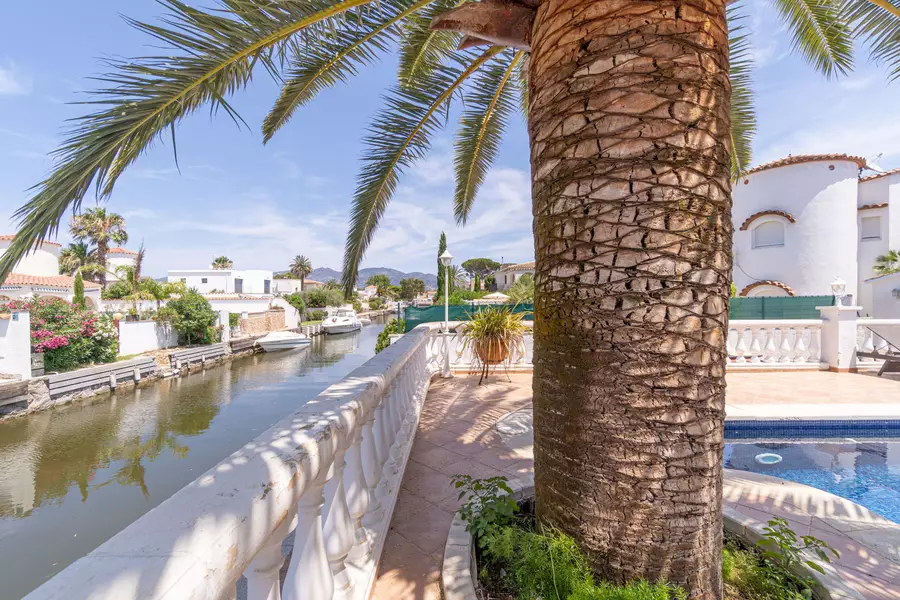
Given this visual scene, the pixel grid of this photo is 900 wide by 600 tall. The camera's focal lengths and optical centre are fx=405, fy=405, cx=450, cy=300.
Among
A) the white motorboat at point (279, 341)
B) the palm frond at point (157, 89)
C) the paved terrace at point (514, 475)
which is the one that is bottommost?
the white motorboat at point (279, 341)

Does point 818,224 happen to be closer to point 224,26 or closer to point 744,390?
point 744,390

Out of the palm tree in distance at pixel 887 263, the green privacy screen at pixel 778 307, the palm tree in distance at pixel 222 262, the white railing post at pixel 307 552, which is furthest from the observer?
the palm tree in distance at pixel 222 262

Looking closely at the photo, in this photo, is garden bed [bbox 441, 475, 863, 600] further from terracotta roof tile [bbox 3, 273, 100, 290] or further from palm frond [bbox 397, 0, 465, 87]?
terracotta roof tile [bbox 3, 273, 100, 290]

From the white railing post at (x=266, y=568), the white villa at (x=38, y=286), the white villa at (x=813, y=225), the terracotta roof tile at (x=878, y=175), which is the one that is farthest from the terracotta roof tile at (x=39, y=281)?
the terracotta roof tile at (x=878, y=175)

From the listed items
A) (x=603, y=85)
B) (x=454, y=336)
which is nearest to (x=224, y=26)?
(x=603, y=85)

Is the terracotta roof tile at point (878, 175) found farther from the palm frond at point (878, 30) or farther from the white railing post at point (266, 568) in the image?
the white railing post at point (266, 568)

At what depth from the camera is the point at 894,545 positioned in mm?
2379

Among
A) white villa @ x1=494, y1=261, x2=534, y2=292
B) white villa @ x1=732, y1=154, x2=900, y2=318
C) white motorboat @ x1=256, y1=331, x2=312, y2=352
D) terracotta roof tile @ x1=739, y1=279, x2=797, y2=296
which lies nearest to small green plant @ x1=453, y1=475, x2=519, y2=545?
white villa @ x1=732, y1=154, x2=900, y2=318

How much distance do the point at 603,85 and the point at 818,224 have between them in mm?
21920

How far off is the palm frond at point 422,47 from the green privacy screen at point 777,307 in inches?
556

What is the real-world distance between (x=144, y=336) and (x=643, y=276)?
26.1 metres

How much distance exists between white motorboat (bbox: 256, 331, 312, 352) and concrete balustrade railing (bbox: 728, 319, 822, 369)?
25.9 metres

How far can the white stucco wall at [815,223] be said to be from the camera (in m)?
17.0

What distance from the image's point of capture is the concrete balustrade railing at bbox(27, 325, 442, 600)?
1.89 ft
